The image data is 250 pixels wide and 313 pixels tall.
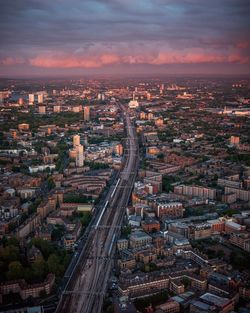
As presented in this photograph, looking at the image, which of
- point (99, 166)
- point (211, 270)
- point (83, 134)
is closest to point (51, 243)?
point (211, 270)

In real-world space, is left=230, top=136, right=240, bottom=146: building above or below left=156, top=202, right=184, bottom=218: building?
above

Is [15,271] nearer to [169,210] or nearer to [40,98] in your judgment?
[169,210]

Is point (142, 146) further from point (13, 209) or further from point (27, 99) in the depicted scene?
point (27, 99)

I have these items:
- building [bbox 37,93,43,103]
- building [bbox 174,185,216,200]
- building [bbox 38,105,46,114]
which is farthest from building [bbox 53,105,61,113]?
building [bbox 174,185,216,200]

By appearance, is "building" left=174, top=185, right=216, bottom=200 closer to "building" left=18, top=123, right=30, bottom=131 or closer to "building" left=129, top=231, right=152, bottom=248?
"building" left=129, top=231, right=152, bottom=248

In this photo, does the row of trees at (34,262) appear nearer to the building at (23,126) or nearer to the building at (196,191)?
the building at (196,191)

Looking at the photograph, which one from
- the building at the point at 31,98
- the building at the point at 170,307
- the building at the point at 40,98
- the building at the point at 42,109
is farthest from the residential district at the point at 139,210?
the building at the point at 40,98

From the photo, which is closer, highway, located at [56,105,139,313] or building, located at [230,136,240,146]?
highway, located at [56,105,139,313]
